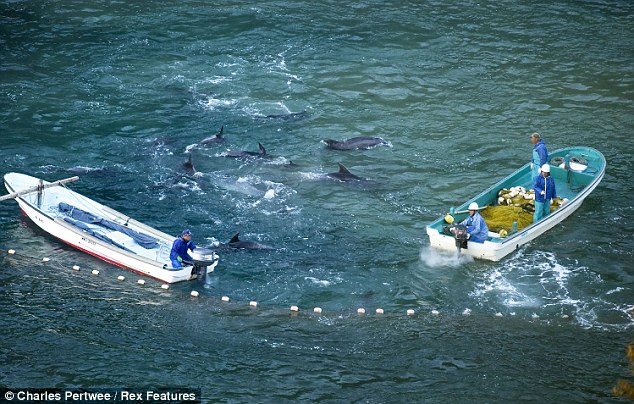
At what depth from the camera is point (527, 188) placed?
3170 centimetres

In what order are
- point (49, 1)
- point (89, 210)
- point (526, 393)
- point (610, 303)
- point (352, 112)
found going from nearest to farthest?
point (526, 393)
point (610, 303)
point (89, 210)
point (352, 112)
point (49, 1)

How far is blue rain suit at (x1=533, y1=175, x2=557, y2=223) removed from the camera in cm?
2891

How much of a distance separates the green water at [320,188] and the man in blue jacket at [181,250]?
86 cm

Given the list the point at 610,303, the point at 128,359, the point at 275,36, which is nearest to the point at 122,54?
the point at 275,36

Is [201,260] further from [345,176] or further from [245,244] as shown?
[345,176]

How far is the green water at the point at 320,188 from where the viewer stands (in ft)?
78.6

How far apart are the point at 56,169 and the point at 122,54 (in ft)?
36.3

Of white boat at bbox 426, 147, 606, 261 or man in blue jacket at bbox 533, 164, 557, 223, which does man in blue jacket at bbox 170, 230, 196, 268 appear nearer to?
white boat at bbox 426, 147, 606, 261

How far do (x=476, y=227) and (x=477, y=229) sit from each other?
0.07 m

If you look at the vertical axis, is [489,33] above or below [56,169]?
above

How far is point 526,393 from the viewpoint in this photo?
2264 cm

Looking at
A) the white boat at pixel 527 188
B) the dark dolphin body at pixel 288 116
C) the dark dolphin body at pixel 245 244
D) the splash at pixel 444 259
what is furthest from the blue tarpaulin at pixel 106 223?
the dark dolphin body at pixel 288 116

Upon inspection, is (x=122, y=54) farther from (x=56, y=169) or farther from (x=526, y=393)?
(x=526, y=393)

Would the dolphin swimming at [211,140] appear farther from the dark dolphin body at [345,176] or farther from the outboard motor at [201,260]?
the outboard motor at [201,260]
